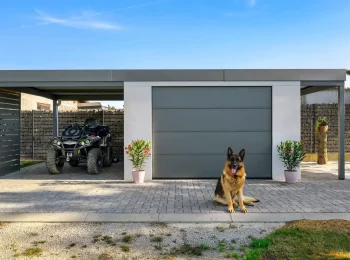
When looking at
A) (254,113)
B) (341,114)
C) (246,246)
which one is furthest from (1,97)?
(341,114)

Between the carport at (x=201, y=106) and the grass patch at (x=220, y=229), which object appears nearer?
the grass patch at (x=220, y=229)

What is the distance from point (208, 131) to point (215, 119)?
0.45m

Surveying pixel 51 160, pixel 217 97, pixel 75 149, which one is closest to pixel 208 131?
pixel 217 97

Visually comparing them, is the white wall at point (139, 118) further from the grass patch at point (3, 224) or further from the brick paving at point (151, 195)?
the grass patch at point (3, 224)

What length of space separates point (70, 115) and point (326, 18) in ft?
38.1

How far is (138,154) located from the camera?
31.7 feet

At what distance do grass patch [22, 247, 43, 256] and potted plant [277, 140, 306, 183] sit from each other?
7375 mm

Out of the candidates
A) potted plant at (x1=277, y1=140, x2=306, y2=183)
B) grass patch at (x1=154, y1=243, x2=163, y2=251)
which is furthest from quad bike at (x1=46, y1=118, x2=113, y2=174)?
grass patch at (x1=154, y1=243, x2=163, y2=251)

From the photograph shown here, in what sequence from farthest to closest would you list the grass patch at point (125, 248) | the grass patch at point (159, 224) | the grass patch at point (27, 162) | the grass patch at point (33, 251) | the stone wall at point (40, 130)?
the stone wall at point (40, 130)
the grass patch at point (27, 162)
the grass patch at point (159, 224)
the grass patch at point (125, 248)
the grass patch at point (33, 251)

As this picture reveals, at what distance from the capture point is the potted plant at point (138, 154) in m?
9.62

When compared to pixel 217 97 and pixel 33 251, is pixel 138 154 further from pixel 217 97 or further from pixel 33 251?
pixel 33 251

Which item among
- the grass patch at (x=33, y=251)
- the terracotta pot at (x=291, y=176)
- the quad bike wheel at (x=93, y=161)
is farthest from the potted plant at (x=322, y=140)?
the grass patch at (x=33, y=251)

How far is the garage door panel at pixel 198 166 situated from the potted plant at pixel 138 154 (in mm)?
757

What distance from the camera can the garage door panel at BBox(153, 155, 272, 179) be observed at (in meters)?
10.4
